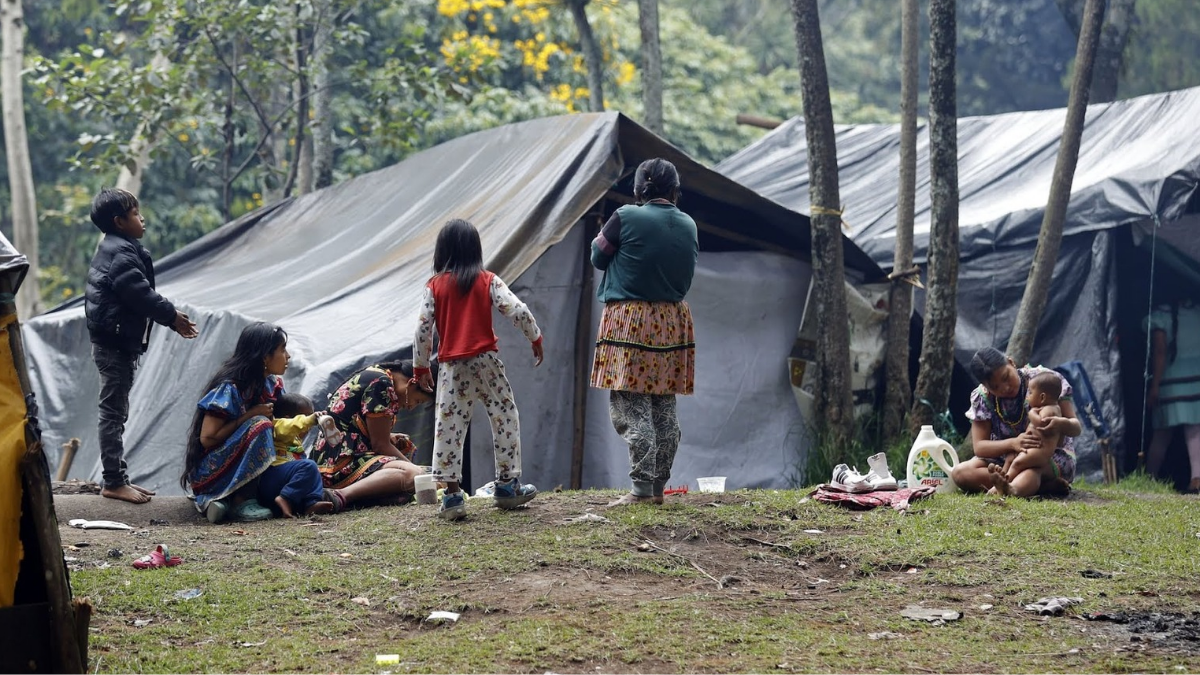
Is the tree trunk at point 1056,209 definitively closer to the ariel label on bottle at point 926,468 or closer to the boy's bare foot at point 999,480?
the ariel label on bottle at point 926,468

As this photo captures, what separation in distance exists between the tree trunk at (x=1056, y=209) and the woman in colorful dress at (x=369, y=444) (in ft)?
13.4

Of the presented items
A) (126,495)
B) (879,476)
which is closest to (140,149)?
(126,495)

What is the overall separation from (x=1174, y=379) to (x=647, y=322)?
5.05 meters

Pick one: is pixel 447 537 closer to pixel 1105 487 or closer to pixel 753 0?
pixel 1105 487

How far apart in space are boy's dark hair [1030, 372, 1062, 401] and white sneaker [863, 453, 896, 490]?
36.2 inches

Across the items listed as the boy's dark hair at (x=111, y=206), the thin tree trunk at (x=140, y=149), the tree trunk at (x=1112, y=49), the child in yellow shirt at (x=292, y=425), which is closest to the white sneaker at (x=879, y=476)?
the child in yellow shirt at (x=292, y=425)

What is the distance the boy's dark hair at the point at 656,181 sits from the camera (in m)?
6.07

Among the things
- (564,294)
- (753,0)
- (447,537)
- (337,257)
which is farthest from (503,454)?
(753,0)

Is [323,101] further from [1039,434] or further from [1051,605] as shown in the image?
[1051,605]

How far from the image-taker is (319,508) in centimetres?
665

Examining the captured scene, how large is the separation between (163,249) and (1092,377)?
555 inches

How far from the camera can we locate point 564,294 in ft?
27.5

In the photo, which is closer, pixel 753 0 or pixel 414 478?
pixel 414 478

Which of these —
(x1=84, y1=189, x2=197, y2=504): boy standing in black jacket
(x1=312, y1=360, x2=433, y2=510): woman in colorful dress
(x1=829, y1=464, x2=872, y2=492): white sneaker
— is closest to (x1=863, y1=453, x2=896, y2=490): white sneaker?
(x1=829, y1=464, x2=872, y2=492): white sneaker
